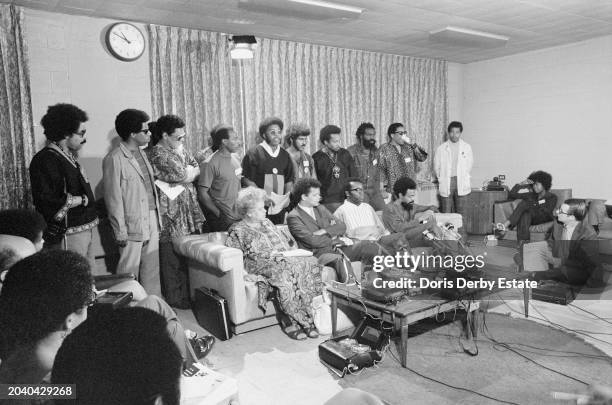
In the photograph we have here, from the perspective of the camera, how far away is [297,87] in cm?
571

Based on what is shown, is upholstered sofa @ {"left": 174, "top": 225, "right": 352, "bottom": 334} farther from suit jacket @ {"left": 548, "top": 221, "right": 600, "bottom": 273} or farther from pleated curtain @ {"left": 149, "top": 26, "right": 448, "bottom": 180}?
suit jacket @ {"left": 548, "top": 221, "right": 600, "bottom": 273}

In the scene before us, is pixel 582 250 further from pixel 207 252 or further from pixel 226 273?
pixel 207 252

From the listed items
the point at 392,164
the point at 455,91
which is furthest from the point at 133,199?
the point at 455,91

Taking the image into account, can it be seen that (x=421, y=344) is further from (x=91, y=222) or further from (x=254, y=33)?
(x=254, y=33)

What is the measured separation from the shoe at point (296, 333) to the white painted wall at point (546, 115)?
4879 mm

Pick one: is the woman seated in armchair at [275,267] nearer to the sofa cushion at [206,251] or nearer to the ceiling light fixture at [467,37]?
the sofa cushion at [206,251]

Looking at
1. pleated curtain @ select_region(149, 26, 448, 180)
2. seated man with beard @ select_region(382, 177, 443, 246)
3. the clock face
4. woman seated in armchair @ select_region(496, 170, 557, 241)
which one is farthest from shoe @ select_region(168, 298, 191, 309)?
woman seated in armchair @ select_region(496, 170, 557, 241)

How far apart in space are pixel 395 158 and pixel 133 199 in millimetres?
3381

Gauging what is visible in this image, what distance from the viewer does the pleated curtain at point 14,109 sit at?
12.7ft

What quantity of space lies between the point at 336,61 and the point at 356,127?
0.87 m

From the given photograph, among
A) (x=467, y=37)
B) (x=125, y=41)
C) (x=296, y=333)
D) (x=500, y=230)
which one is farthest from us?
(x=500, y=230)

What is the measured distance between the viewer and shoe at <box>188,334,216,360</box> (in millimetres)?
2986

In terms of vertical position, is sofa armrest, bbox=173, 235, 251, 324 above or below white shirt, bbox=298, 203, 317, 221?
below

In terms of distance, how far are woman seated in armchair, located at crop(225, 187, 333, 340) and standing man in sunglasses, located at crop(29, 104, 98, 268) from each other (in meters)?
1.02
